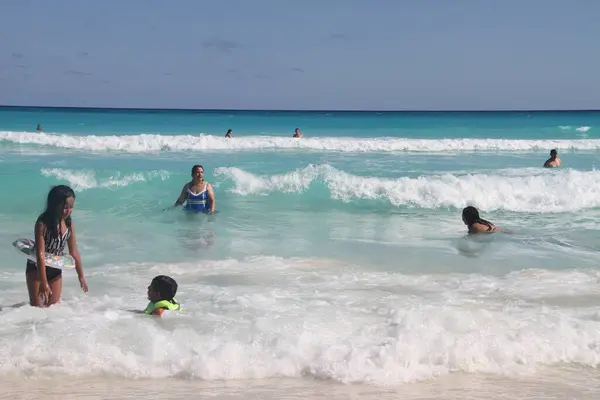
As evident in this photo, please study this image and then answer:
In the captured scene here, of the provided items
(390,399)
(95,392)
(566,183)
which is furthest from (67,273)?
(566,183)

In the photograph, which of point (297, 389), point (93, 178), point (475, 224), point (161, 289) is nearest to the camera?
point (297, 389)

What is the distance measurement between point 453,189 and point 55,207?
35.8 ft

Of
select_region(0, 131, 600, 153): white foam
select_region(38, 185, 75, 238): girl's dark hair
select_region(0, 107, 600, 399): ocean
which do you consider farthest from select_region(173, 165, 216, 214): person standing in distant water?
select_region(0, 131, 600, 153): white foam

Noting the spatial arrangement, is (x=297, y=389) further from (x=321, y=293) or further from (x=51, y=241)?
(x=51, y=241)

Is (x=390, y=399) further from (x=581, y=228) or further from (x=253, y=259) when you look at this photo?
(x=581, y=228)

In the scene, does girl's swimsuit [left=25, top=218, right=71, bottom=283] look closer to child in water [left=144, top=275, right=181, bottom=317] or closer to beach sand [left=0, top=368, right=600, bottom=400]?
child in water [left=144, top=275, right=181, bottom=317]

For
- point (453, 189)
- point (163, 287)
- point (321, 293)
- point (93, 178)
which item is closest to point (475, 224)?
point (321, 293)

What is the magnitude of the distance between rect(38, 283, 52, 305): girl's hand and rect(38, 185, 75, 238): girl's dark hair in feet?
1.43

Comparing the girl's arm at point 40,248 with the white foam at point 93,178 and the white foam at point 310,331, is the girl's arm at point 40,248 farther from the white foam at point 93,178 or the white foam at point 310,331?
the white foam at point 93,178

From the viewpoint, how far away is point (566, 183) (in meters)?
15.0

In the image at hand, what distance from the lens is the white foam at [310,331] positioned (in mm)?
4797

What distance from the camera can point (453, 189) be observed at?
48.2 ft

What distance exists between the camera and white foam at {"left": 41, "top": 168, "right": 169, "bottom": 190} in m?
15.4

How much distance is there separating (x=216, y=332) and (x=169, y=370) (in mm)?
692
